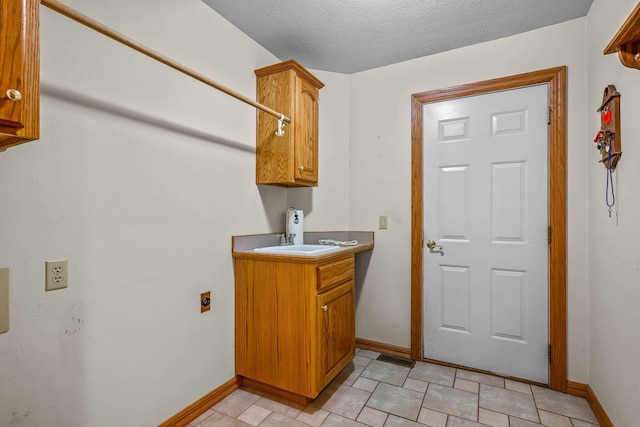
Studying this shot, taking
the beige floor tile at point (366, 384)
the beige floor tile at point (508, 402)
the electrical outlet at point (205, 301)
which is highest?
the electrical outlet at point (205, 301)

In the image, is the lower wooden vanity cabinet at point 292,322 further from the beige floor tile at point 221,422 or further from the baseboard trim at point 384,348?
the baseboard trim at point 384,348

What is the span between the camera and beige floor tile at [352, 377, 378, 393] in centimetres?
203

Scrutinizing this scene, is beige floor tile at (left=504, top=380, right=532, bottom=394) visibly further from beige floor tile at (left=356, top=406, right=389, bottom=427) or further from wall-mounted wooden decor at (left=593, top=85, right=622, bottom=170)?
wall-mounted wooden decor at (left=593, top=85, right=622, bottom=170)

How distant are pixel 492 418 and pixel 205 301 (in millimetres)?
1790

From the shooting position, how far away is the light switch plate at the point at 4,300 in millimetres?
1040

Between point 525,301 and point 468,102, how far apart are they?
150cm

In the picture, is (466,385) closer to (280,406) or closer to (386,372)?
(386,372)

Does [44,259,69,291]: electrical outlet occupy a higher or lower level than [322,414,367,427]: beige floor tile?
higher

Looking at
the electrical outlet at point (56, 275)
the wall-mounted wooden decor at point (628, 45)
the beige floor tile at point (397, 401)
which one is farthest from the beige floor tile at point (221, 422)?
the wall-mounted wooden decor at point (628, 45)

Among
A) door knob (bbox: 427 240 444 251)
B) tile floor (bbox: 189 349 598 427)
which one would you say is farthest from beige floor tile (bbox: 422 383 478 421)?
door knob (bbox: 427 240 444 251)

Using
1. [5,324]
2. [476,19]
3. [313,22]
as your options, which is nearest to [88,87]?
[5,324]

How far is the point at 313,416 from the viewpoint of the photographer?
1.74m

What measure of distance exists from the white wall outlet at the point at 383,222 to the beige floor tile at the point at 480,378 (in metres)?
1.21

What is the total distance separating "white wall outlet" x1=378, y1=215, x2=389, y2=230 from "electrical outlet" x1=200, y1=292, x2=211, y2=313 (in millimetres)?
1472
